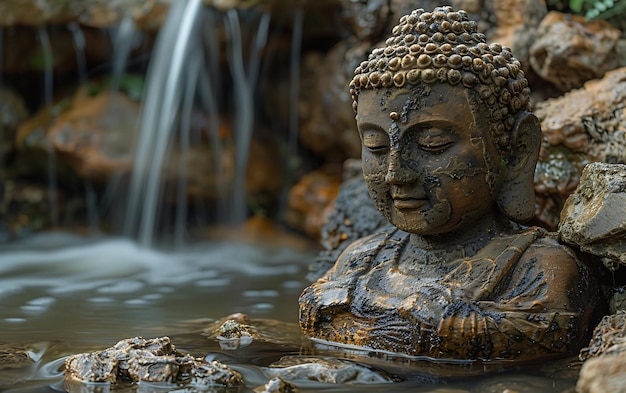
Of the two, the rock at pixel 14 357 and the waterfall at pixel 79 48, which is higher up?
the waterfall at pixel 79 48

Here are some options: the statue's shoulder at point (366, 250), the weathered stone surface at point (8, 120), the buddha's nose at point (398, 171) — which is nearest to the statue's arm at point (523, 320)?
the buddha's nose at point (398, 171)

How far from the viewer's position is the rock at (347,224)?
19.3ft

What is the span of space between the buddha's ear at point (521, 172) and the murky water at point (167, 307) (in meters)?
0.82

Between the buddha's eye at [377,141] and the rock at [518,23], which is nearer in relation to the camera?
the buddha's eye at [377,141]

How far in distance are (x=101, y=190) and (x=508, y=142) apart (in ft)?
24.6

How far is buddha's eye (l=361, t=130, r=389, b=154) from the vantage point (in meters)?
4.06

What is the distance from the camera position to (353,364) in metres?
3.69

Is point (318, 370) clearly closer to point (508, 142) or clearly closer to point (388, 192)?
point (388, 192)

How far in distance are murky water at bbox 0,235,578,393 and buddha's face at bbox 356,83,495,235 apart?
77cm

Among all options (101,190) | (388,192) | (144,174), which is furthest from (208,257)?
(388,192)

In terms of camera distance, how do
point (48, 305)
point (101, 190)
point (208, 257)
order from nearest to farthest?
point (48, 305)
point (208, 257)
point (101, 190)

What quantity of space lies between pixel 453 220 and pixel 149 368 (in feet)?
5.40

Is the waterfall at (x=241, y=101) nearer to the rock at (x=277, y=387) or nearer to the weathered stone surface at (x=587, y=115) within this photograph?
the weathered stone surface at (x=587, y=115)

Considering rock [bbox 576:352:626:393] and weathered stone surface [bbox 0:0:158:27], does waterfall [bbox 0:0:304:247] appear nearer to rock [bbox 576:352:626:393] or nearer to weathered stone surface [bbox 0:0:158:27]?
weathered stone surface [bbox 0:0:158:27]
